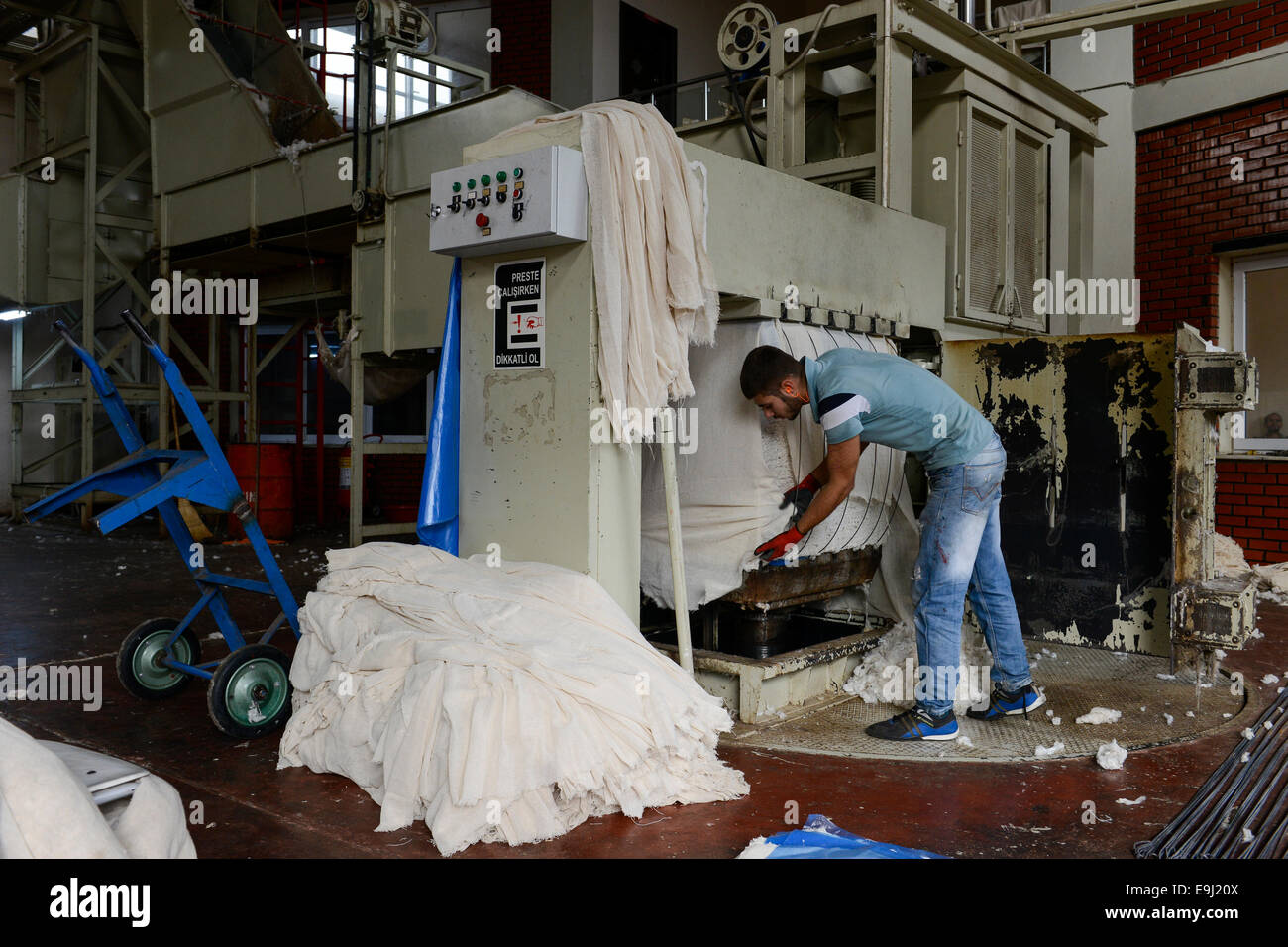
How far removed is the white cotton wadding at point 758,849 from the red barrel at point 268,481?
26.0 ft

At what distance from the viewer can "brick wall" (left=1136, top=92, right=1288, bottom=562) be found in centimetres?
715

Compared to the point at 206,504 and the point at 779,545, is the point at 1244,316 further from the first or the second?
the point at 206,504

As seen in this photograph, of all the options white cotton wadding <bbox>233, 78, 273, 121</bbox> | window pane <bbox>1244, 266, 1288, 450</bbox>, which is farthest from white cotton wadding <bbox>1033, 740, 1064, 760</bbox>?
white cotton wadding <bbox>233, 78, 273, 121</bbox>

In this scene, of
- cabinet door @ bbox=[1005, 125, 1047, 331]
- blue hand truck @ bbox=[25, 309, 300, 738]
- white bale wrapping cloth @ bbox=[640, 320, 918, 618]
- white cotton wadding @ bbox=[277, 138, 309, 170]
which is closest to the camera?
blue hand truck @ bbox=[25, 309, 300, 738]

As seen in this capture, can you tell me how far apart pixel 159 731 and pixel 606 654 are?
192cm

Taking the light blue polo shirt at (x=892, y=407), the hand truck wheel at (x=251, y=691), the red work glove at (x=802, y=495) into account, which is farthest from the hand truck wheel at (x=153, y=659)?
the light blue polo shirt at (x=892, y=407)

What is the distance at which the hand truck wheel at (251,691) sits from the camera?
11.6 feet

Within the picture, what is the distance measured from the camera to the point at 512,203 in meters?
3.51

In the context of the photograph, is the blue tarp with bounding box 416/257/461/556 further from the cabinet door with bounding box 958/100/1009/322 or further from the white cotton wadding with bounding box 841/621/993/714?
the cabinet door with bounding box 958/100/1009/322

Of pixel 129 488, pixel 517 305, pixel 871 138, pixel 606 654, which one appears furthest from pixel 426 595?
pixel 871 138

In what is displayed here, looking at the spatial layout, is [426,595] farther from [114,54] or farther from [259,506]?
[114,54]

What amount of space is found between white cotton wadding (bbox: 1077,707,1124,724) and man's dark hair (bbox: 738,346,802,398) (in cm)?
185

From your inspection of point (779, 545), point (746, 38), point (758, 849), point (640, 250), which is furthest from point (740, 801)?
point (746, 38)

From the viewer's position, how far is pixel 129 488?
384 centimetres
